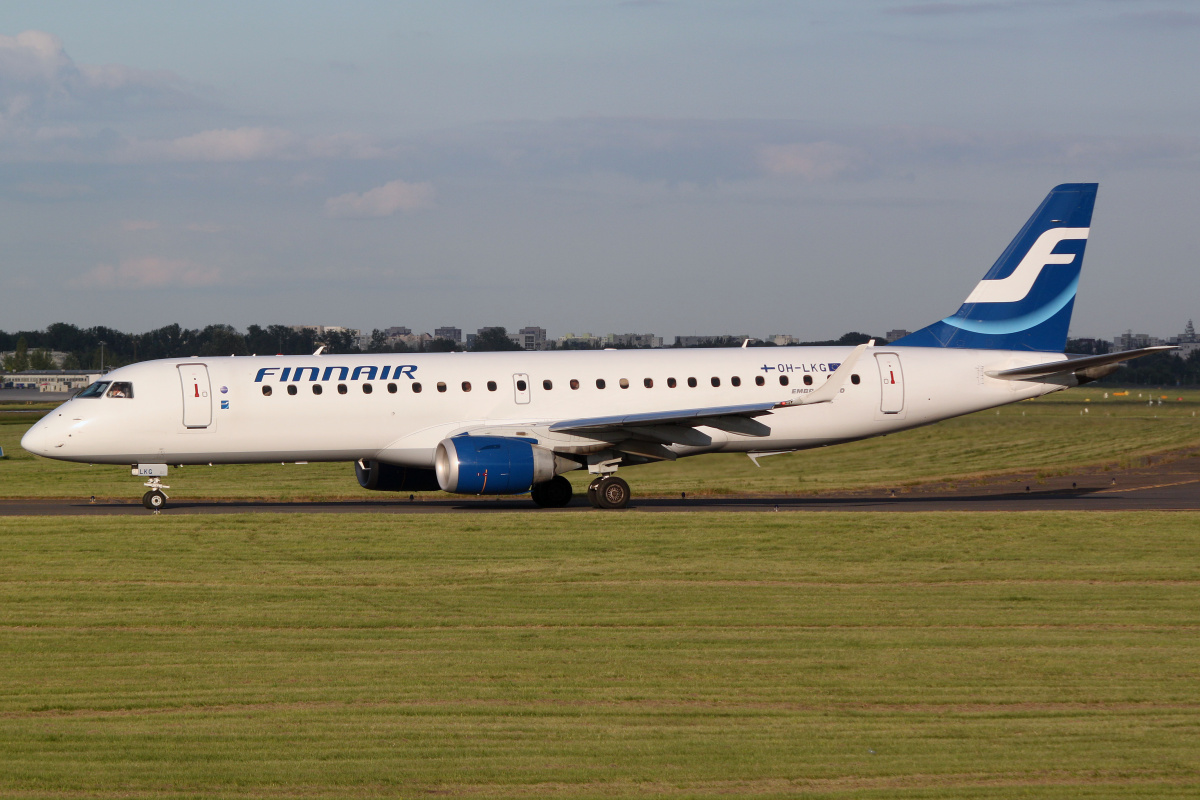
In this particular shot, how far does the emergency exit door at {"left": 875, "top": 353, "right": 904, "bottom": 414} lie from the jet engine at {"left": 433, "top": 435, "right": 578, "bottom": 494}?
8.86 metres

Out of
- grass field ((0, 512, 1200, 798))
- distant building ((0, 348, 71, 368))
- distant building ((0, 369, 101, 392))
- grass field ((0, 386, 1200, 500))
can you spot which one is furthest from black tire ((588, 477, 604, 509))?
distant building ((0, 348, 71, 368))

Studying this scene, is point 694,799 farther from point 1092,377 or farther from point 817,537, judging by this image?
point 1092,377

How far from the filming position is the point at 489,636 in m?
14.1

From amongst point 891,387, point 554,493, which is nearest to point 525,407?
point 554,493

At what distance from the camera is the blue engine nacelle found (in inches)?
1051

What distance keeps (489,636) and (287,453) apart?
623 inches

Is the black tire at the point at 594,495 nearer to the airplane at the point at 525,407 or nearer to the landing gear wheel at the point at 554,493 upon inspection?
the airplane at the point at 525,407

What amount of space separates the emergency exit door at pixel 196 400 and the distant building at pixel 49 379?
432ft

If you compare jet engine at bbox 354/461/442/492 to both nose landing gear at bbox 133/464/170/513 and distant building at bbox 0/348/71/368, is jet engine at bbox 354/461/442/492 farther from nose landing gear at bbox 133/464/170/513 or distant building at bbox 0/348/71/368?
distant building at bbox 0/348/71/368

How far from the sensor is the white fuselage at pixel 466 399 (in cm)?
2827

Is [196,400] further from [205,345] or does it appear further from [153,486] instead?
[205,345]

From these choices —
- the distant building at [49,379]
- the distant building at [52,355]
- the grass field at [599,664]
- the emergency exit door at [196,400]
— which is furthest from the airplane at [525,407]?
the distant building at [52,355]

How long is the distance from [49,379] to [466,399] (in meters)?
153

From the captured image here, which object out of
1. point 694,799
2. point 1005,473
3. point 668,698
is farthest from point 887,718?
point 1005,473
